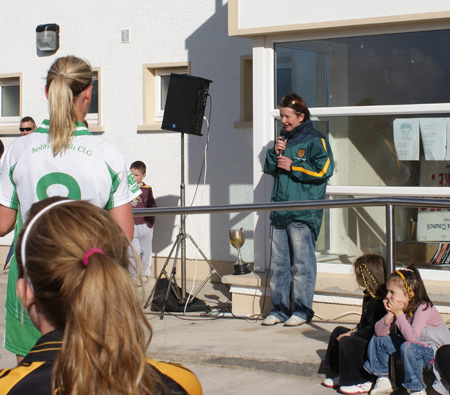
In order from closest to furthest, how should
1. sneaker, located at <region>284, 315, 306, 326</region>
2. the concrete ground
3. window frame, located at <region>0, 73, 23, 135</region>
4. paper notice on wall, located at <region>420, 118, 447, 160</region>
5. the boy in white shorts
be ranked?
the concrete ground → sneaker, located at <region>284, 315, 306, 326</region> → paper notice on wall, located at <region>420, 118, 447, 160</region> → the boy in white shorts → window frame, located at <region>0, 73, 23, 135</region>

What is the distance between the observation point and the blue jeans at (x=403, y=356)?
3988 mm

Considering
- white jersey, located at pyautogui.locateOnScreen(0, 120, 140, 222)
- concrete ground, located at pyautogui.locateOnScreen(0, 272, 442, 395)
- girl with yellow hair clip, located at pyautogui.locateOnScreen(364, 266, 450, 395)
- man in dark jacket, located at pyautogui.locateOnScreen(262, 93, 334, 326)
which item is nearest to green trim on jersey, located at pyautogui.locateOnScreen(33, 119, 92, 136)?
white jersey, located at pyautogui.locateOnScreen(0, 120, 140, 222)

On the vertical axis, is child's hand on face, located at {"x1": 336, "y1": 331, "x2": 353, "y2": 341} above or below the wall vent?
below

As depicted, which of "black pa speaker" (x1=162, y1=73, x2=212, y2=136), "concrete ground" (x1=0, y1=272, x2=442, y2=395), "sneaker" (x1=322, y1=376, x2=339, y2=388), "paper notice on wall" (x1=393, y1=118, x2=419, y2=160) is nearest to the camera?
"sneaker" (x1=322, y1=376, x2=339, y2=388)

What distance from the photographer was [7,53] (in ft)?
34.1

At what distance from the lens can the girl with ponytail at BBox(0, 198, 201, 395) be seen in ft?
4.62

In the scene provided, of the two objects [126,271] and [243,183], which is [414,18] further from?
[126,271]

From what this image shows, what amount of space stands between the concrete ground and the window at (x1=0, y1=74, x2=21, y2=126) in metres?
5.25

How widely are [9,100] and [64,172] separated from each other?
847cm

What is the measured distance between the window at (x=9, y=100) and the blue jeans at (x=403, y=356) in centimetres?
757

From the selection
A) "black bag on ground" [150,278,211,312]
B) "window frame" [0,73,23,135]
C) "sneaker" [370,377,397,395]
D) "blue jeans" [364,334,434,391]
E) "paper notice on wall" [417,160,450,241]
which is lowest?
"black bag on ground" [150,278,211,312]

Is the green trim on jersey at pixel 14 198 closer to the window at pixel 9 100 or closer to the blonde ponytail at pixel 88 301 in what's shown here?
the blonde ponytail at pixel 88 301

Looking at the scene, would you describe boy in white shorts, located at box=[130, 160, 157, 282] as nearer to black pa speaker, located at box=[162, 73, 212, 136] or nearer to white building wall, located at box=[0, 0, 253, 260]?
white building wall, located at box=[0, 0, 253, 260]

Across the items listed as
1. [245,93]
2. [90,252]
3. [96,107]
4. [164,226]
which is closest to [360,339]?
[90,252]
